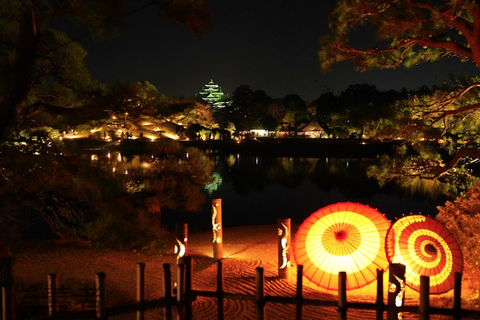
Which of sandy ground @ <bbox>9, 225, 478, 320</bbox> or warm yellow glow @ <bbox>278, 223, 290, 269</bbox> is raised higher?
warm yellow glow @ <bbox>278, 223, 290, 269</bbox>

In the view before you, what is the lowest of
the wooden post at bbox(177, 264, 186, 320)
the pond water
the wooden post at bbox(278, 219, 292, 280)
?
the pond water

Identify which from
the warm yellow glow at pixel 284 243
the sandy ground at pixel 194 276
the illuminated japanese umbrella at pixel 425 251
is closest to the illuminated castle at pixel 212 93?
the sandy ground at pixel 194 276

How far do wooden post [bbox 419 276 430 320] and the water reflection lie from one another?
8.68 meters

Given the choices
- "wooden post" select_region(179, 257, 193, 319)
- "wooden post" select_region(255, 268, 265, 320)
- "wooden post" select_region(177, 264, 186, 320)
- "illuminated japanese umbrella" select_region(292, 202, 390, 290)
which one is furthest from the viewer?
"illuminated japanese umbrella" select_region(292, 202, 390, 290)

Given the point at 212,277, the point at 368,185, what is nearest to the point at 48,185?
the point at 212,277

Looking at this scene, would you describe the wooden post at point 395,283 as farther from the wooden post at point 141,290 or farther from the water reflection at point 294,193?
the water reflection at point 294,193

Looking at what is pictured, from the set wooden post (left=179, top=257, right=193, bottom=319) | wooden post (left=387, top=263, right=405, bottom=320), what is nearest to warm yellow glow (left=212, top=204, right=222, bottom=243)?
wooden post (left=179, top=257, right=193, bottom=319)

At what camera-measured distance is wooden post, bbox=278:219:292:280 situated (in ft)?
20.2

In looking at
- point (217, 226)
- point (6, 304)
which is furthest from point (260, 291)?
point (217, 226)

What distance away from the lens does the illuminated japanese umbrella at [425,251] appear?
478 cm

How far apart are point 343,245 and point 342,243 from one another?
28 mm

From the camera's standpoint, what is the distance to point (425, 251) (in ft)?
16.5

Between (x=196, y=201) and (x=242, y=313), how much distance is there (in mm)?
2537

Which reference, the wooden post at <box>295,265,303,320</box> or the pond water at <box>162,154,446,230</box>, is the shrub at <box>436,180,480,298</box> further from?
the pond water at <box>162,154,446,230</box>
